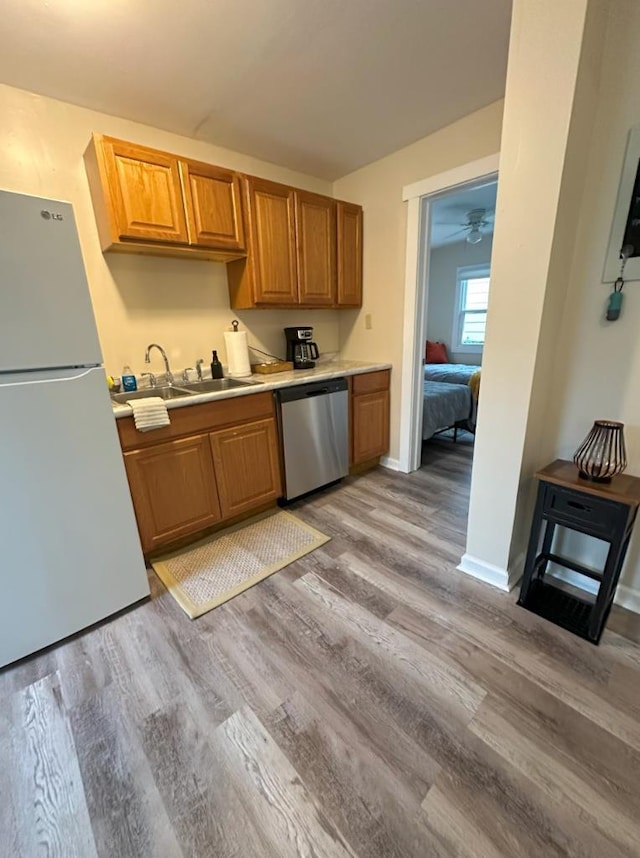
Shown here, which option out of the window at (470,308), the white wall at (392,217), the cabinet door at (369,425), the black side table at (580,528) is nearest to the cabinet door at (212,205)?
the white wall at (392,217)

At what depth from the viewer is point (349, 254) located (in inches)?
113

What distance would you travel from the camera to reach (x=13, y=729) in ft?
3.93

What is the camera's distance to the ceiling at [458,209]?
3.48 meters

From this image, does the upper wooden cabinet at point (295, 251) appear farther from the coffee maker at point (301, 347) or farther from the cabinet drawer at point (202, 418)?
the cabinet drawer at point (202, 418)

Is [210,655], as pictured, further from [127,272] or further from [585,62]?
[585,62]

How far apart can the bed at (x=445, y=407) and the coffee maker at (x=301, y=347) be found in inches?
44.8

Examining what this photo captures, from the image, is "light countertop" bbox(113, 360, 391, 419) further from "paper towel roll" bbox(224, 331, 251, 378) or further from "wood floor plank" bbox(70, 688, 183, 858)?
"wood floor plank" bbox(70, 688, 183, 858)

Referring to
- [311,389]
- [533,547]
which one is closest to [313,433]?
[311,389]

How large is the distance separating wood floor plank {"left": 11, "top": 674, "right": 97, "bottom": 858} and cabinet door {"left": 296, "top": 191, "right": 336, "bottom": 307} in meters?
2.55

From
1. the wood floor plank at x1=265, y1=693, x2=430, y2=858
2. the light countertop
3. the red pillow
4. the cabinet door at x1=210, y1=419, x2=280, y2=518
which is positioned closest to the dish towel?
the light countertop

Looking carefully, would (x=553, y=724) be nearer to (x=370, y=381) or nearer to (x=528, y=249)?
(x=528, y=249)

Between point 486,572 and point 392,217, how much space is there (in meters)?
2.53

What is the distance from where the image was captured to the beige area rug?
1769mm

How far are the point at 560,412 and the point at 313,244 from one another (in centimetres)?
200
